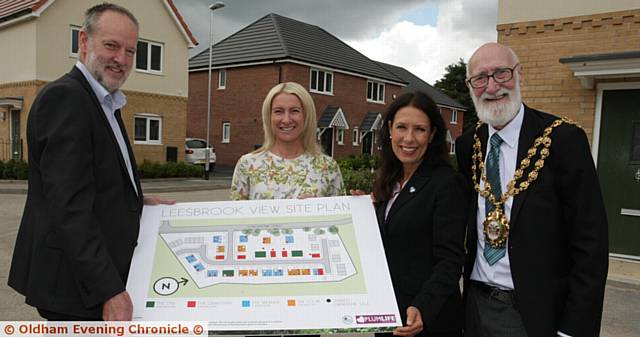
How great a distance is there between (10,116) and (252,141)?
487 inches

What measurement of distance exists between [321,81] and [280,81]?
3068 mm

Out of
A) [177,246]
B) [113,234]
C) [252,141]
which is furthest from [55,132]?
[252,141]

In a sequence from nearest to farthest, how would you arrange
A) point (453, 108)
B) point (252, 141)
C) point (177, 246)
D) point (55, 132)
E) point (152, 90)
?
point (55, 132) → point (177, 246) → point (152, 90) → point (252, 141) → point (453, 108)

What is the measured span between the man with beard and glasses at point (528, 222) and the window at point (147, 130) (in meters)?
21.0

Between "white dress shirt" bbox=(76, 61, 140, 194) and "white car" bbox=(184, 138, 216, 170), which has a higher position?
"white dress shirt" bbox=(76, 61, 140, 194)

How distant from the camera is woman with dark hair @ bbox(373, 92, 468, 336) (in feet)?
7.55

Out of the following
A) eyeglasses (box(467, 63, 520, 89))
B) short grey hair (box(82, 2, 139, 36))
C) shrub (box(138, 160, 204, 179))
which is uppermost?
short grey hair (box(82, 2, 139, 36))

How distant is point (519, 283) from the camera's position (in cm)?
219

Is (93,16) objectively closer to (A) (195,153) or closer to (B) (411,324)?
(B) (411,324)

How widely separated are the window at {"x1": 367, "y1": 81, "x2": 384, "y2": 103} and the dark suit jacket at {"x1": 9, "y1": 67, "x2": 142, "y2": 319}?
1235 inches

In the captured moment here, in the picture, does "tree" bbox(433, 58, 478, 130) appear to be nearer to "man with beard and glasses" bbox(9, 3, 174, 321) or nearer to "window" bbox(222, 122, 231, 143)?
"window" bbox(222, 122, 231, 143)

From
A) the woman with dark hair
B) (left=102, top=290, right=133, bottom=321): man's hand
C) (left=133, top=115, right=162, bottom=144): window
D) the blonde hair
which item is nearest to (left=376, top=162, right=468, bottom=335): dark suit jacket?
the woman with dark hair

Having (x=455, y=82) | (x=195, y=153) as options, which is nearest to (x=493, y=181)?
(x=195, y=153)

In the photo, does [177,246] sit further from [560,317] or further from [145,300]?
[560,317]
